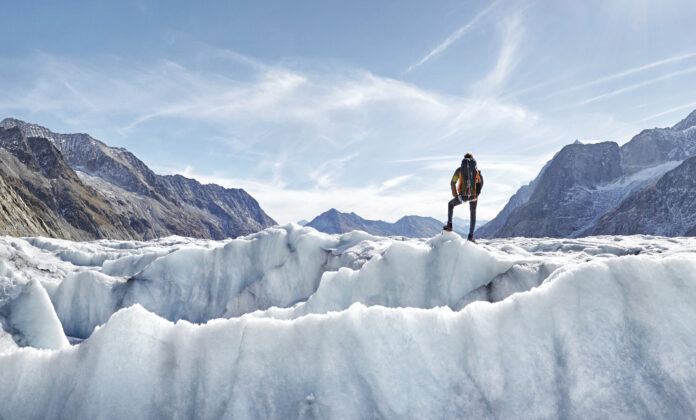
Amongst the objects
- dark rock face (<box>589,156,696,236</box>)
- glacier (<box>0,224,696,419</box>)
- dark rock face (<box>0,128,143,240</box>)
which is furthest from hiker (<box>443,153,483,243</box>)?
dark rock face (<box>589,156,696,236</box>)

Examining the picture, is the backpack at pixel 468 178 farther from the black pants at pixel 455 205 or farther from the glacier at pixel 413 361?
the glacier at pixel 413 361

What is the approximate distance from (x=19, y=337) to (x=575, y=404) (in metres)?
7.95

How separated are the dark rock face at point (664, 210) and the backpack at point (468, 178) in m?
146

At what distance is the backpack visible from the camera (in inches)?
384

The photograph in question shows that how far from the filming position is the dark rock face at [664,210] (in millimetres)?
120062

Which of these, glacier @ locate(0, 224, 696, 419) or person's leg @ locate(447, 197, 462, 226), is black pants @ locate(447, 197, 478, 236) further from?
glacier @ locate(0, 224, 696, 419)

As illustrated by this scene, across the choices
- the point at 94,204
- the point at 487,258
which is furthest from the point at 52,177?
the point at 487,258

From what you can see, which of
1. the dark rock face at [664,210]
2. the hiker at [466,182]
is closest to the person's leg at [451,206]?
the hiker at [466,182]

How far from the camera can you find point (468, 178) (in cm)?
974

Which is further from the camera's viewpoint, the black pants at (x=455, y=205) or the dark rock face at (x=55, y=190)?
the dark rock face at (x=55, y=190)

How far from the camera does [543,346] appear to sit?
313cm

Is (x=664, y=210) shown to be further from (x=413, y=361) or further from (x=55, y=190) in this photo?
(x=55, y=190)

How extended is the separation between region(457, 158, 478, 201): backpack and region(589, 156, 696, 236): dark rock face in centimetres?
14601

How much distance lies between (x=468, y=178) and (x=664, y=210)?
535 feet
